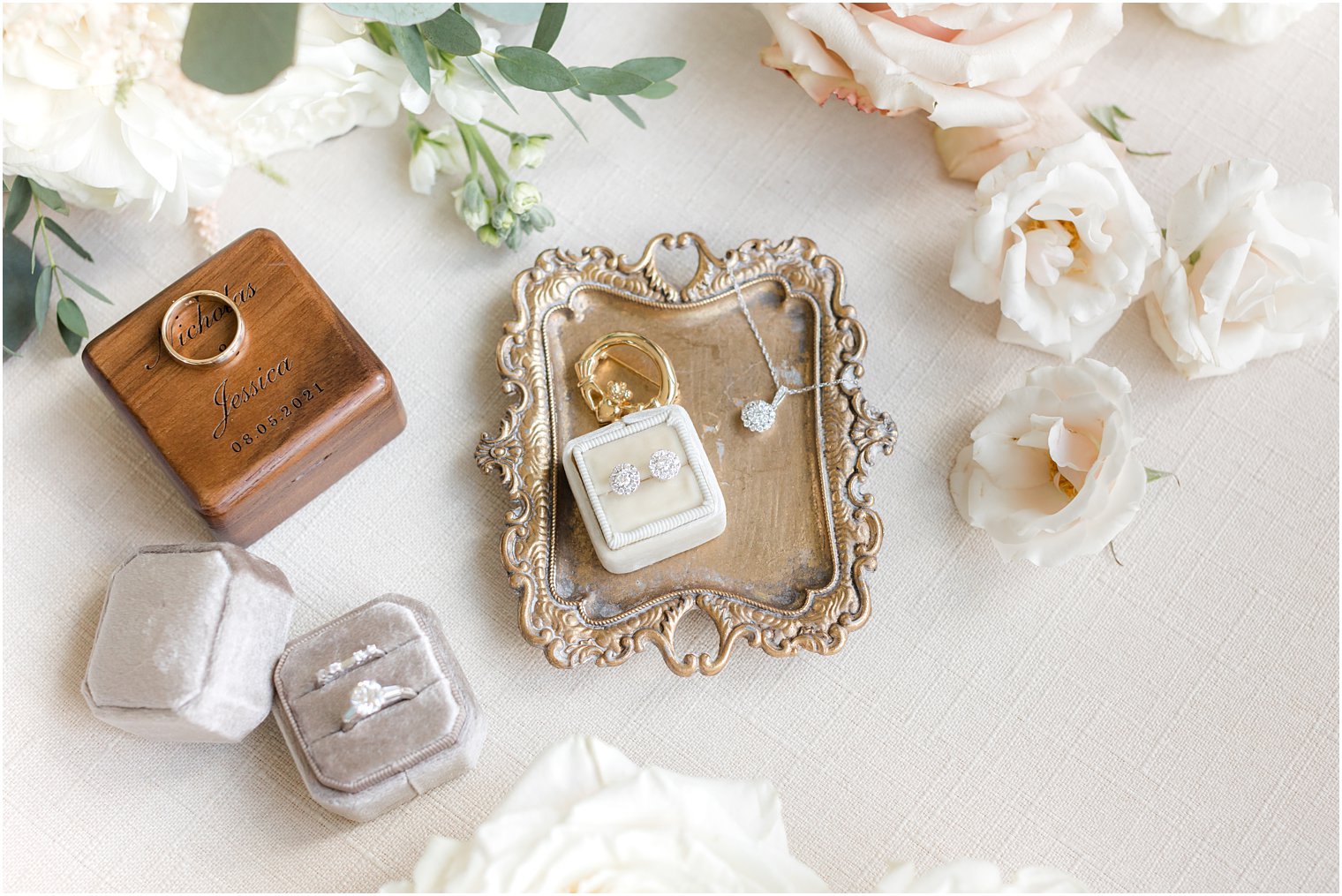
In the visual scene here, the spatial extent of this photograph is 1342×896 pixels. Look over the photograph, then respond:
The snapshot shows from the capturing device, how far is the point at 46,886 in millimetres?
809

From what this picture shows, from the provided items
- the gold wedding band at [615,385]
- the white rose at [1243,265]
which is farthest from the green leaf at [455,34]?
the white rose at [1243,265]

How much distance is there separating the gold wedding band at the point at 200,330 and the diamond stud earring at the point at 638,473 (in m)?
0.32

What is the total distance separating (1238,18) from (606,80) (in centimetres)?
62

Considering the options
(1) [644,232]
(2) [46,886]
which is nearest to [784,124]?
(1) [644,232]

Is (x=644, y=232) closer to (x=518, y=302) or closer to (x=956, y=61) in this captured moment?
(x=518, y=302)

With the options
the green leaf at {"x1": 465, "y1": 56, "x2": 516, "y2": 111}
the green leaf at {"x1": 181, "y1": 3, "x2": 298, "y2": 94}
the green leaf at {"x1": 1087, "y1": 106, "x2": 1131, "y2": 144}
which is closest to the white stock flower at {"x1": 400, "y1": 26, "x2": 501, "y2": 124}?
the green leaf at {"x1": 465, "y1": 56, "x2": 516, "y2": 111}

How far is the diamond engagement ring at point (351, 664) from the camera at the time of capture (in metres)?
0.76

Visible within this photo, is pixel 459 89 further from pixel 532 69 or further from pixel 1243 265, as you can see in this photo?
pixel 1243 265

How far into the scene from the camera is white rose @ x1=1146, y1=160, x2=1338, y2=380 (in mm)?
841

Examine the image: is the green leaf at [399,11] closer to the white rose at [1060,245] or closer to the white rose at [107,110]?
the white rose at [107,110]

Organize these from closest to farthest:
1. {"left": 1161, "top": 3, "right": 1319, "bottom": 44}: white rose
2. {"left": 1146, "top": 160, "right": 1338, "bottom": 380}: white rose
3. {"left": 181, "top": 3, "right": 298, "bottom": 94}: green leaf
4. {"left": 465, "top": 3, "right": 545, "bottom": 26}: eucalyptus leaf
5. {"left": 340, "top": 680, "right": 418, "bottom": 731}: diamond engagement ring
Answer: {"left": 181, "top": 3, "right": 298, "bottom": 94}: green leaf → {"left": 465, "top": 3, "right": 545, "bottom": 26}: eucalyptus leaf → {"left": 340, "top": 680, "right": 418, "bottom": 731}: diamond engagement ring → {"left": 1146, "top": 160, "right": 1338, "bottom": 380}: white rose → {"left": 1161, "top": 3, "right": 1319, "bottom": 44}: white rose

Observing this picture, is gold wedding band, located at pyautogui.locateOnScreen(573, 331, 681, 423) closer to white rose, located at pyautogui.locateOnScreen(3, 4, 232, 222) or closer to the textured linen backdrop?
the textured linen backdrop

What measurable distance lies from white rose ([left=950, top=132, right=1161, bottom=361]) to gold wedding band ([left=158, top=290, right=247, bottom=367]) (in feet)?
1.96

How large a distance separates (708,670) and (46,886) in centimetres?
55
